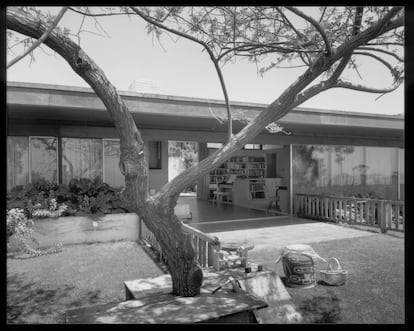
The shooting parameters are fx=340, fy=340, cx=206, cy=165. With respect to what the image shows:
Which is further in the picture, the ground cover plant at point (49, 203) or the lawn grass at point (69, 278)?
the ground cover plant at point (49, 203)

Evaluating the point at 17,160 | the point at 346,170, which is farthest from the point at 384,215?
the point at 17,160

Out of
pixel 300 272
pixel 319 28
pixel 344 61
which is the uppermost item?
pixel 319 28

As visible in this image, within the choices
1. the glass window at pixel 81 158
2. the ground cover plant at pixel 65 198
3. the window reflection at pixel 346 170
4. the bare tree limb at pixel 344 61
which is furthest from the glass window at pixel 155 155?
the bare tree limb at pixel 344 61

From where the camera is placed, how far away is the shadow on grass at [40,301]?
3.85 meters

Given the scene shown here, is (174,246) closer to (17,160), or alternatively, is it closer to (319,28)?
(319,28)

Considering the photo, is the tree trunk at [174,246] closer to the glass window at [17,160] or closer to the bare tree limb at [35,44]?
the bare tree limb at [35,44]

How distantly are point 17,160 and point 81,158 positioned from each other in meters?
1.57

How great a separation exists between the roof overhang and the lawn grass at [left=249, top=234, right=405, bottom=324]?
3.01 meters

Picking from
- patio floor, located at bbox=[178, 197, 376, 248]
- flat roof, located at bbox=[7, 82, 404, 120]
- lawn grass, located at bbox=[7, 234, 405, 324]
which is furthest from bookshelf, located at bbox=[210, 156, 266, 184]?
lawn grass, located at bbox=[7, 234, 405, 324]

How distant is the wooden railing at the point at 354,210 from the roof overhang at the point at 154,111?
2353 mm

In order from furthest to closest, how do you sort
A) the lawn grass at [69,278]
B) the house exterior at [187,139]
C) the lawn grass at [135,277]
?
the house exterior at [187,139], the lawn grass at [69,278], the lawn grass at [135,277]

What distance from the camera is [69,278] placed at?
17.1 feet

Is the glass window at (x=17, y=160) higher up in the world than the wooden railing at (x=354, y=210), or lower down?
higher up

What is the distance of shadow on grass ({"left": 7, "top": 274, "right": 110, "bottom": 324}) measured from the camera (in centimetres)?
385
